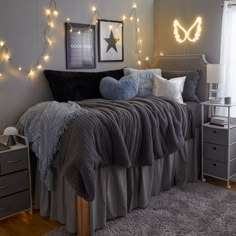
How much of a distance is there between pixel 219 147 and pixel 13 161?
78.9 inches

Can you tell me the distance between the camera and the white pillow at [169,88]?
3326 millimetres

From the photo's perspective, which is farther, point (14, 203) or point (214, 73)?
point (214, 73)

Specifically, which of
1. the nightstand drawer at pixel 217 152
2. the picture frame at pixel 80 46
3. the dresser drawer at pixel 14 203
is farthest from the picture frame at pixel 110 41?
the dresser drawer at pixel 14 203

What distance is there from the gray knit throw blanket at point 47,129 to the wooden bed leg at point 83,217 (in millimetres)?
318

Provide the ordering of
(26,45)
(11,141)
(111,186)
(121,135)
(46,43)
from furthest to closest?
(46,43), (26,45), (11,141), (111,186), (121,135)

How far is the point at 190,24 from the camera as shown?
383 cm

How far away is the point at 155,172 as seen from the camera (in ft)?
9.72

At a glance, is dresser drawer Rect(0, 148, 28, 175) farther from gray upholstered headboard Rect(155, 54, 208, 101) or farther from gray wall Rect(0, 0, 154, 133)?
gray upholstered headboard Rect(155, 54, 208, 101)

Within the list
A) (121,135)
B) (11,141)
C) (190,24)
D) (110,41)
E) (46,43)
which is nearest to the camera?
(121,135)

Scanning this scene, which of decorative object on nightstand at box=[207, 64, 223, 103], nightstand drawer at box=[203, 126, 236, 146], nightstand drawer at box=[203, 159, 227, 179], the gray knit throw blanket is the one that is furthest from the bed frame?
the gray knit throw blanket

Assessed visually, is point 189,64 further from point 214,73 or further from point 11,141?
point 11,141

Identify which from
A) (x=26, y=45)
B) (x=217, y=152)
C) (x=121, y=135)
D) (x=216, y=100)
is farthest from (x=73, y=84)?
(x=217, y=152)

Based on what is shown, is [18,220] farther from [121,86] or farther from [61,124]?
[121,86]

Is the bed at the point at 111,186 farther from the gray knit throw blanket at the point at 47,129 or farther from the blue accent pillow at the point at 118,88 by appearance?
the blue accent pillow at the point at 118,88
